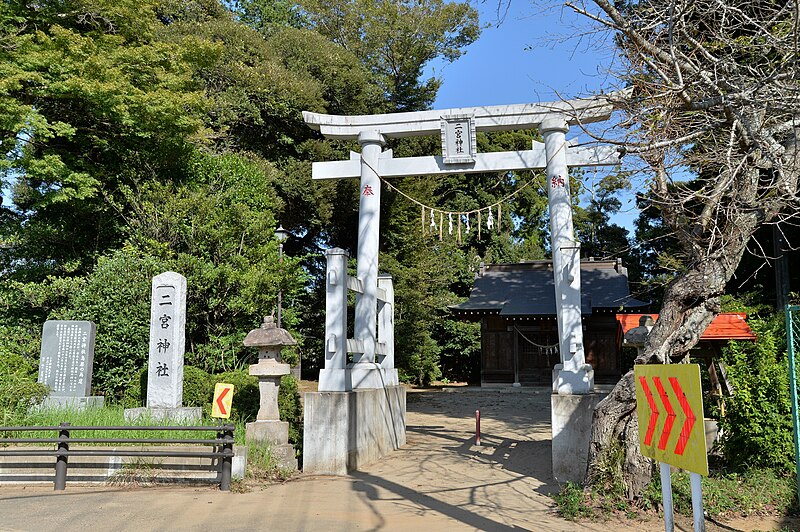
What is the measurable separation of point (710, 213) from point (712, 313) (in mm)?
1260

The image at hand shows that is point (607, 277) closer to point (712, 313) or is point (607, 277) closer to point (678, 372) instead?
point (712, 313)

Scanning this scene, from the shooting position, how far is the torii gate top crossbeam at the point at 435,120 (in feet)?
36.7

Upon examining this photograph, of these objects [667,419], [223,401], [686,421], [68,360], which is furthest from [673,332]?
[68,360]

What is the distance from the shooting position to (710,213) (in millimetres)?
7574

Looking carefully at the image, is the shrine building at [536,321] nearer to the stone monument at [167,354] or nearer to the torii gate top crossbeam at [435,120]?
the torii gate top crossbeam at [435,120]

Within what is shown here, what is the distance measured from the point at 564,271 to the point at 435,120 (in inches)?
149

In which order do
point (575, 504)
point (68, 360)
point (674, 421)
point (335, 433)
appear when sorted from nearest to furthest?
1. point (674, 421)
2. point (575, 504)
3. point (335, 433)
4. point (68, 360)

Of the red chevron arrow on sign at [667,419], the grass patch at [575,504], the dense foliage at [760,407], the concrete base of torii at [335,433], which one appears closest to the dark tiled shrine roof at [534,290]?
the concrete base of torii at [335,433]

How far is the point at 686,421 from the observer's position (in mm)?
3762

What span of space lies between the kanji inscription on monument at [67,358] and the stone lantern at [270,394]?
4141 millimetres

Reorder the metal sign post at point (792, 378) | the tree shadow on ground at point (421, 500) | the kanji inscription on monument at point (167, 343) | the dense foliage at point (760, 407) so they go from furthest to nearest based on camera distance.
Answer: the kanji inscription on monument at point (167, 343), the dense foliage at point (760, 407), the tree shadow on ground at point (421, 500), the metal sign post at point (792, 378)

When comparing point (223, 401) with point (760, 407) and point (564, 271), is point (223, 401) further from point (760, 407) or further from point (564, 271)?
point (760, 407)

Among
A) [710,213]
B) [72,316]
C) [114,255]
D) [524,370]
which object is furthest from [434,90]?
[710,213]

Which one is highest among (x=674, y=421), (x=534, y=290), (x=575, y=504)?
(x=534, y=290)
